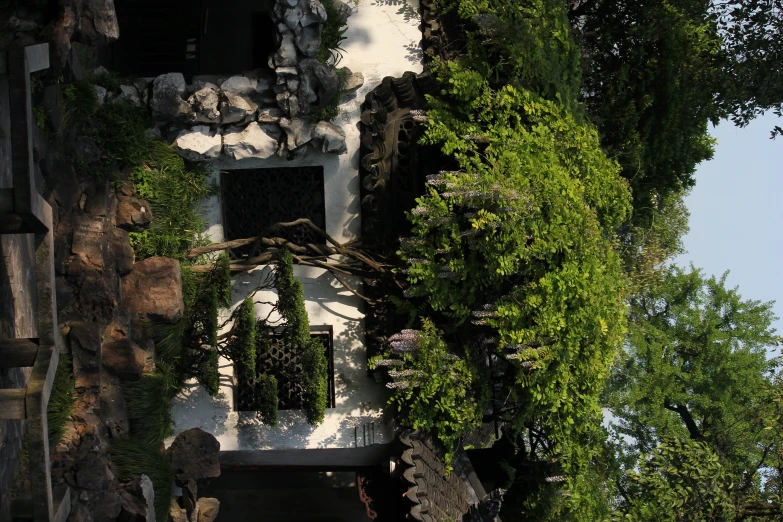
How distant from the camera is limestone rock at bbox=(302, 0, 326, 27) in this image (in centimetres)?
1000

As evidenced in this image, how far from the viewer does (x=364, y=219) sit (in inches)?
427

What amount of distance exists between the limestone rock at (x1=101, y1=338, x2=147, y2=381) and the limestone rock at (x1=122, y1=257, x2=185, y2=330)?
493 millimetres

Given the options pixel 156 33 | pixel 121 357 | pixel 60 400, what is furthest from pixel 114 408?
pixel 156 33

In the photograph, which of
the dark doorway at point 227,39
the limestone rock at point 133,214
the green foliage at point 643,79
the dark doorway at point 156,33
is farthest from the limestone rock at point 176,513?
the green foliage at point 643,79

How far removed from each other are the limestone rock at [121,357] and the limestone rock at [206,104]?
2960mm

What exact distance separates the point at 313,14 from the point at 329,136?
4.77 feet

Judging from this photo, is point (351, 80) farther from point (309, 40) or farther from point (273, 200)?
point (273, 200)

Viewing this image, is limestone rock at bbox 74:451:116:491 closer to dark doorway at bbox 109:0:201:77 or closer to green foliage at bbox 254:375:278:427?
green foliage at bbox 254:375:278:427

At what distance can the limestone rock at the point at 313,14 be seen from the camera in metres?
10.0

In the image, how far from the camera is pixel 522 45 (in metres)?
9.95

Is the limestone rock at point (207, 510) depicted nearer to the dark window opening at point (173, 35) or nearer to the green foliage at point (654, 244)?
the dark window opening at point (173, 35)

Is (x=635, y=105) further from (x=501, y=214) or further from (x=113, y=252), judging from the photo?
(x=113, y=252)

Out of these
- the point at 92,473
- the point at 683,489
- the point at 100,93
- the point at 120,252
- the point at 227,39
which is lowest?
the point at 683,489

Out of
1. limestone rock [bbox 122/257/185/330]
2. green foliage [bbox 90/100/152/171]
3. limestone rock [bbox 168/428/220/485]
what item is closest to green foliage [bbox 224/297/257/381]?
limestone rock [bbox 122/257/185/330]
